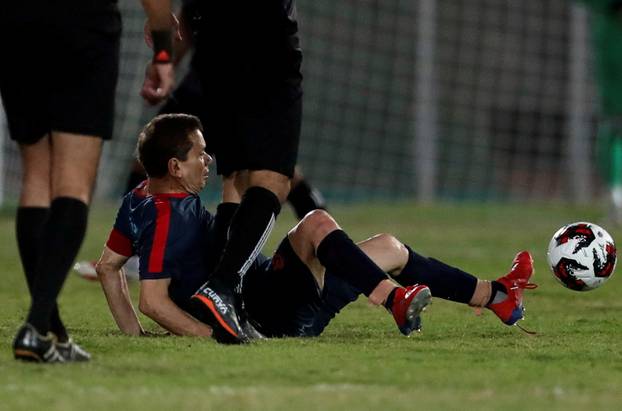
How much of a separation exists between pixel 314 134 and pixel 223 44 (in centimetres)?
1307

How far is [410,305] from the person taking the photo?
14.7ft

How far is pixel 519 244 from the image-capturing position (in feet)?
35.0

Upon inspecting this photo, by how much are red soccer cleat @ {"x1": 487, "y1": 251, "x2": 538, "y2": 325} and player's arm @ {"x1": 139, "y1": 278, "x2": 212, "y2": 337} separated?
1.01 meters

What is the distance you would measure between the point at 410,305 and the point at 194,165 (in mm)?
988

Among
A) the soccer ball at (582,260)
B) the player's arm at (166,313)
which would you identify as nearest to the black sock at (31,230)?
the player's arm at (166,313)

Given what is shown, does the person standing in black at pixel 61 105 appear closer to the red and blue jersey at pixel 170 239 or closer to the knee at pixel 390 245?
the red and blue jersey at pixel 170 239

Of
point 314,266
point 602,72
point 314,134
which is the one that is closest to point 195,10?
point 314,266

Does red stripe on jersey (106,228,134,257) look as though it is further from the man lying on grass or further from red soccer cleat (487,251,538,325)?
red soccer cleat (487,251,538,325)

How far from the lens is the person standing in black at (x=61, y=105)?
3982mm

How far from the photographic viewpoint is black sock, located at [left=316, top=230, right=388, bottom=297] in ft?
15.3

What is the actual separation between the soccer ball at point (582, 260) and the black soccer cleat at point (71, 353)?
219cm

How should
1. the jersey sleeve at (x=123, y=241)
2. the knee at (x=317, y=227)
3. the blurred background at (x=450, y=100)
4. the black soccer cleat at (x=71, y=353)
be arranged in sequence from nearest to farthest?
the black soccer cleat at (x=71, y=353) < the knee at (x=317, y=227) < the jersey sleeve at (x=123, y=241) < the blurred background at (x=450, y=100)

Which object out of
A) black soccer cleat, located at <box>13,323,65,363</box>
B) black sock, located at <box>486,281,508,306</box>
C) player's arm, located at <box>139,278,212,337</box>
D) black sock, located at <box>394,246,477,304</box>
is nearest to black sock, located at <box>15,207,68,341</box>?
black soccer cleat, located at <box>13,323,65,363</box>

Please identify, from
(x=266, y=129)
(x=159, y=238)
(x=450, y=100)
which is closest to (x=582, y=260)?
(x=266, y=129)
